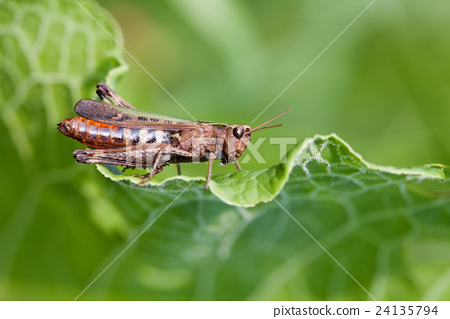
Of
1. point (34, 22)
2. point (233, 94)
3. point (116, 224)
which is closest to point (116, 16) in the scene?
point (233, 94)

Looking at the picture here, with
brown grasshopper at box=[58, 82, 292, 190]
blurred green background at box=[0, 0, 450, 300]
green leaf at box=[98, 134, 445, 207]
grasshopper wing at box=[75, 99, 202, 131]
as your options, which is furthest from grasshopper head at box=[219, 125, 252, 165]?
green leaf at box=[98, 134, 445, 207]

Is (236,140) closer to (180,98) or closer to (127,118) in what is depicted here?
(127,118)

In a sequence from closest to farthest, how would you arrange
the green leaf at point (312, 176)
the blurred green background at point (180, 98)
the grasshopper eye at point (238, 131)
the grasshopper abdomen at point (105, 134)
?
the green leaf at point (312, 176), the blurred green background at point (180, 98), the grasshopper abdomen at point (105, 134), the grasshopper eye at point (238, 131)

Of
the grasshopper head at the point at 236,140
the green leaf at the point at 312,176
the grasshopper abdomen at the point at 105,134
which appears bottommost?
the green leaf at the point at 312,176


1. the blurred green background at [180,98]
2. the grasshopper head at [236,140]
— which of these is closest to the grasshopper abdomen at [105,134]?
the blurred green background at [180,98]

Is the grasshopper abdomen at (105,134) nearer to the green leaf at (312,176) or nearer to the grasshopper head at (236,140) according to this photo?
the grasshopper head at (236,140)

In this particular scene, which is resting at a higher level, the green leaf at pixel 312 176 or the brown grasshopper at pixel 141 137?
the brown grasshopper at pixel 141 137
